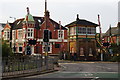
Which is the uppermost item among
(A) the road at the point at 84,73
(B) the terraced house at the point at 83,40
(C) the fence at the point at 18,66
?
(B) the terraced house at the point at 83,40

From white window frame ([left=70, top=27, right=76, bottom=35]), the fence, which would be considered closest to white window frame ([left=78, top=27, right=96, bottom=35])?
white window frame ([left=70, top=27, right=76, bottom=35])

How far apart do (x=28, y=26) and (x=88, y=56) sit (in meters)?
19.9

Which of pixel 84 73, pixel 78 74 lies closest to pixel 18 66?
pixel 78 74

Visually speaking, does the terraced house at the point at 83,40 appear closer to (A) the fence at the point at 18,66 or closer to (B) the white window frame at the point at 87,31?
(B) the white window frame at the point at 87,31

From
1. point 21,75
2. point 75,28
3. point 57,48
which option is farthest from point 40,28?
point 21,75

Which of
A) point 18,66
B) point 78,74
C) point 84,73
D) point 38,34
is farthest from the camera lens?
point 38,34

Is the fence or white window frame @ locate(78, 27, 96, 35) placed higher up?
white window frame @ locate(78, 27, 96, 35)

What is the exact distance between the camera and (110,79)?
1507 centimetres

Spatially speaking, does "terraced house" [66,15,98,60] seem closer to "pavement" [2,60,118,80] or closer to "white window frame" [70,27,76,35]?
"white window frame" [70,27,76,35]

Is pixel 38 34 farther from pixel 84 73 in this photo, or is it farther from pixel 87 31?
pixel 84 73

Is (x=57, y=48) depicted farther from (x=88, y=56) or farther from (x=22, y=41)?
(x=88, y=56)

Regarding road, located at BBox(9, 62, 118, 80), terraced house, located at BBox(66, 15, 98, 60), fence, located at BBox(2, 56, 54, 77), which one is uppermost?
terraced house, located at BBox(66, 15, 98, 60)

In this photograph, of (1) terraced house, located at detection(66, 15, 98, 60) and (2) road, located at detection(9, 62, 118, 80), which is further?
(1) terraced house, located at detection(66, 15, 98, 60)

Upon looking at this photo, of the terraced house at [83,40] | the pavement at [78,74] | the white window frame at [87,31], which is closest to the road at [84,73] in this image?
the pavement at [78,74]
